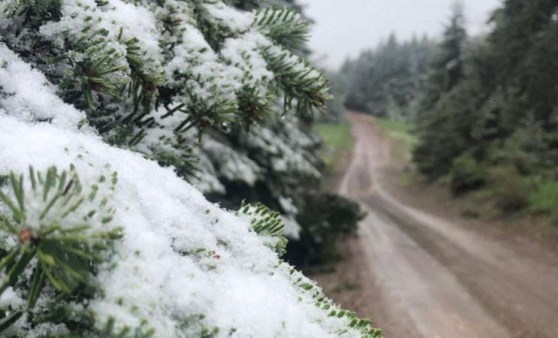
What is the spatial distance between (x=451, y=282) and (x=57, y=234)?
12153 millimetres

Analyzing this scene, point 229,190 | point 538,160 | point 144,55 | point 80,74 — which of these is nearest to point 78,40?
point 80,74

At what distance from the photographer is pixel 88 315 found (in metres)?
0.87

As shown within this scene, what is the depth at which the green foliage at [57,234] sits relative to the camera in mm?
767

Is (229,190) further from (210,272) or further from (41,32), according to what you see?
(210,272)

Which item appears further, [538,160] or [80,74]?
[538,160]

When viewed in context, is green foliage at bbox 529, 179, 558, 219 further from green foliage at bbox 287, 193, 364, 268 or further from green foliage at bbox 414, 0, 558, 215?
green foliage at bbox 287, 193, 364, 268

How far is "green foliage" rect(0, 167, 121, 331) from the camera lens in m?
0.77

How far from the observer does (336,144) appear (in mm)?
54688

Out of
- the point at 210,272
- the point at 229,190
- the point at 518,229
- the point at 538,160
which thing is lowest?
the point at 229,190

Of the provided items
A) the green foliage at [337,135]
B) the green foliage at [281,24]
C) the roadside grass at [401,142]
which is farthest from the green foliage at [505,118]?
the green foliage at [337,135]

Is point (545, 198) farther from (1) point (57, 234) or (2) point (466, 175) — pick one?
(1) point (57, 234)

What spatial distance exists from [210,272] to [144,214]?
186 mm

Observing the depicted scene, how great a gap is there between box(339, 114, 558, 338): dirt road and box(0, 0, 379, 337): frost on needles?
A: 7.95 m

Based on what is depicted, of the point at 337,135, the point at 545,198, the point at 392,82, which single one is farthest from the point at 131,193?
the point at 392,82
